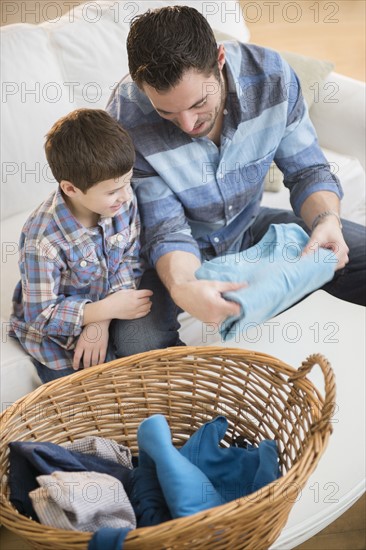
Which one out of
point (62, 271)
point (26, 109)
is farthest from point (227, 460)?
point (26, 109)

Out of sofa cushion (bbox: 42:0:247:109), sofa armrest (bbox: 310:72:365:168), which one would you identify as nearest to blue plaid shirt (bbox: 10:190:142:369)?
sofa cushion (bbox: 42:0:247:109)

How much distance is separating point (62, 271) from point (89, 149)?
0.28 meters

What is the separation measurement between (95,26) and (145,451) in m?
1.23

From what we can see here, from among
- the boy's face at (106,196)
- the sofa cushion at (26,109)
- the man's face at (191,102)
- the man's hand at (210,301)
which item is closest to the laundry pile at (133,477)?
the man's hand at (210,301)

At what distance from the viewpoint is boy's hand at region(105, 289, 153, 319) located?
5.14ft

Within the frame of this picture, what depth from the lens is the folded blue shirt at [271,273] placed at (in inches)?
51.1

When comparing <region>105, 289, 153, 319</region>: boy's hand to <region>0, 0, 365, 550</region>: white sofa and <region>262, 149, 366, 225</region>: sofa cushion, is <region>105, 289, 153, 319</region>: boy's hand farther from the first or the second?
<region>262, 149, 366, 225</region>: sofa cushion

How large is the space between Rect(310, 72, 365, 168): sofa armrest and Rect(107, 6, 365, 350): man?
435 mm

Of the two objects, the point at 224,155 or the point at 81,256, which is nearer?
the point at 81,256

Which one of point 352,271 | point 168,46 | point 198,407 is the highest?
point 168,46

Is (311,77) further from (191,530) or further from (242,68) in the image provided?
(191,530)

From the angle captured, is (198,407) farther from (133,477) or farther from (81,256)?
(81,256)

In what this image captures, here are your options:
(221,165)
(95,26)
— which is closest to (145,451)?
(221,165)

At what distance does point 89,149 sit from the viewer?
1.39 meters
